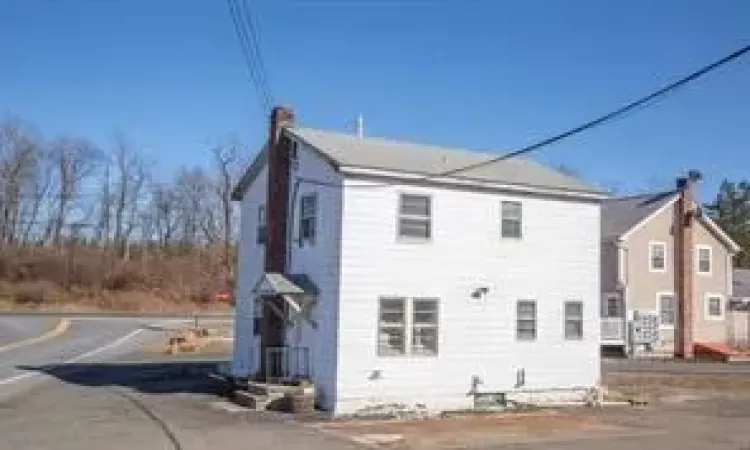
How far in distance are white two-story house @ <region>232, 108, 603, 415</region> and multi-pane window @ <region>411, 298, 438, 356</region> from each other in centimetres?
4

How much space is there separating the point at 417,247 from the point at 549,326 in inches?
196

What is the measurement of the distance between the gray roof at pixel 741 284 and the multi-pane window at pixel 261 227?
118ft

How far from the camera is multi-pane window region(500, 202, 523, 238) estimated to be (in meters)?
28.0

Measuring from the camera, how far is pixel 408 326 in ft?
84.9

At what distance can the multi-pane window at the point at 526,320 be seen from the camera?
1104 inches

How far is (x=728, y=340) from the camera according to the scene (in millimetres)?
54250

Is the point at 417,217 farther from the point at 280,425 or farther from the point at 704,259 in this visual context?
the point at 704,259

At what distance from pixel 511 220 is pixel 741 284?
37657 mm

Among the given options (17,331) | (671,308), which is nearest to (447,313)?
(671,308)

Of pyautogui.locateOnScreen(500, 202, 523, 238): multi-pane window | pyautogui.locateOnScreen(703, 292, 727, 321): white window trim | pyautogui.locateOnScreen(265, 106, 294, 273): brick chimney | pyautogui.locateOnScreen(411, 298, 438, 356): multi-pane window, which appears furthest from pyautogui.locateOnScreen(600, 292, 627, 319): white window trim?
pyautogui.locateOnScreen(265, 106, 294, 273): brick chimney

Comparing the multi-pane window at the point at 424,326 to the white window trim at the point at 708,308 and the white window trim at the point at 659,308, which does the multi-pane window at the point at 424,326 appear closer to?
the white window trim at the point at 659,308

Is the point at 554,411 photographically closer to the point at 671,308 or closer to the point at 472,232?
the point at 472,232

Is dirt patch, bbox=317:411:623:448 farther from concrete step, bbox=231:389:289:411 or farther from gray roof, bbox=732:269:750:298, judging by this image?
gray roof, bbox=732:269:750:298

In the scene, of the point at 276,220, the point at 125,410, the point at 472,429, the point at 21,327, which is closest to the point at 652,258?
the point at 276,220
